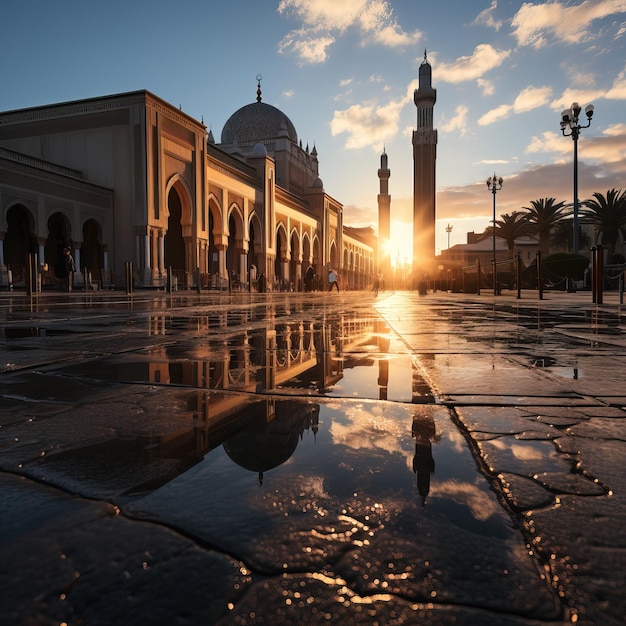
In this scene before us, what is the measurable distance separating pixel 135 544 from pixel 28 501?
0.29 metres

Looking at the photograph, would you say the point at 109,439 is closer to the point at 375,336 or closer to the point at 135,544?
the point at 135,544

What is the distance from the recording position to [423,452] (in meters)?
1.16

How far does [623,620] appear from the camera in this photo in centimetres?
60

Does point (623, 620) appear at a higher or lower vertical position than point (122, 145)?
lower

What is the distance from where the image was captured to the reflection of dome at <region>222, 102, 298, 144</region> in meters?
47.0

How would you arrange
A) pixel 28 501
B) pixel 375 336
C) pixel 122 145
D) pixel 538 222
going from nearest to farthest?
pixel 28 501 < pixel 375 336 < pixel 122 145 < pixel 538 222

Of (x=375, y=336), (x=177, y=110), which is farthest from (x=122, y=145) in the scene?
(x=375, y=336)

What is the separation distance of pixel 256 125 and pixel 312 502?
4992cm

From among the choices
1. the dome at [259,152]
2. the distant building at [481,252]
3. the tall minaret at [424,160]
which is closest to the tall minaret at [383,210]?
the distant building at [481,252]

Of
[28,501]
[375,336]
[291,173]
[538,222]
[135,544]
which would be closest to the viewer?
[135,544]

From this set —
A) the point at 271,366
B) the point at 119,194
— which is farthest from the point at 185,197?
the point at 271,366

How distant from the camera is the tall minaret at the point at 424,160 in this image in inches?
2229

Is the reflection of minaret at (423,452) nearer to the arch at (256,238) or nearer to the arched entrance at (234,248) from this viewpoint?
the arched entrance at (234,248)

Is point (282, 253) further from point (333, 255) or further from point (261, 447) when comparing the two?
point (261, 447)
